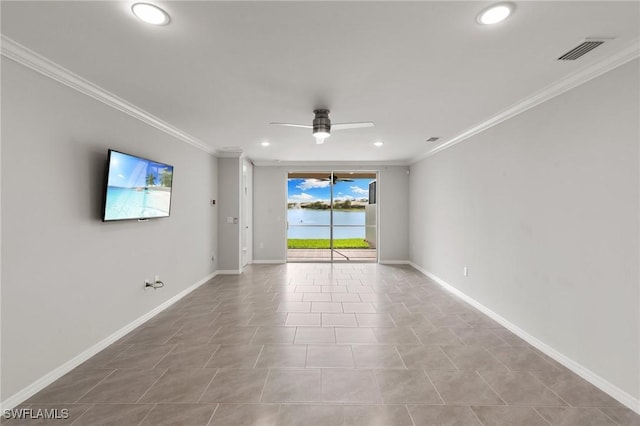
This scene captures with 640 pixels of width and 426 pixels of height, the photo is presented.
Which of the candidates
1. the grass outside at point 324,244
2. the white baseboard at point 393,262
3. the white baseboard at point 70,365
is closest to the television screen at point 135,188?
the white baseboard at point 70,365

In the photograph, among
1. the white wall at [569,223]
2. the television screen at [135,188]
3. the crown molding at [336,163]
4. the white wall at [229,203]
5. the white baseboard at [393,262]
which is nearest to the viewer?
the white wall at [569,223]

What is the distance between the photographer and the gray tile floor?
1.92m

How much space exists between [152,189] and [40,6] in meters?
2.07

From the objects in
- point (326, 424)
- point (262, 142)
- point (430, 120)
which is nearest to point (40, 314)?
point (326, 424)

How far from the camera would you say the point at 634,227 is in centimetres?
200

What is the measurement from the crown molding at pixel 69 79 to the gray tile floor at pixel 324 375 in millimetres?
2395

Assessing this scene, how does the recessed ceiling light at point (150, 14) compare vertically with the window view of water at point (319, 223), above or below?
above

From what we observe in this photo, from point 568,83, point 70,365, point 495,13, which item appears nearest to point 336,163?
point 568,83

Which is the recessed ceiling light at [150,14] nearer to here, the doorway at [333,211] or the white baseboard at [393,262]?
the doorway at [333,211]

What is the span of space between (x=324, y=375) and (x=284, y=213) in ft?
16.7

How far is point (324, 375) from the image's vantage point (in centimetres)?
237

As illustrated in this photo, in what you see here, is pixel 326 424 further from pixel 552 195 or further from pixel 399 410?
pixel 552 195

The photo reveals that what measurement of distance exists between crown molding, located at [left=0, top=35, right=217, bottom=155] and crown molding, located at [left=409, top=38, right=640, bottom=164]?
4.09 m

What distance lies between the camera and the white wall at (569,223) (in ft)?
6.75
